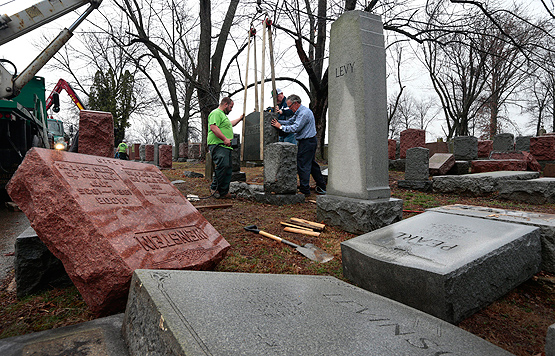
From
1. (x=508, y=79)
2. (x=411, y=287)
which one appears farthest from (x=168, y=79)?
(x=508, y=79)

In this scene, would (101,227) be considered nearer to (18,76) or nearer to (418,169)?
(18,76)

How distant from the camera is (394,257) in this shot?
2.32 m

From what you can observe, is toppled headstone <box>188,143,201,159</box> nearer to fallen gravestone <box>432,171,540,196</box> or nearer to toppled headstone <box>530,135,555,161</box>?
fallen gravestone <box>432,171,540,196</box>

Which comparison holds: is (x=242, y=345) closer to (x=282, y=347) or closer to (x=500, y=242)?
(x=282, y=347)

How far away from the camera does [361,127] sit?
155 inches

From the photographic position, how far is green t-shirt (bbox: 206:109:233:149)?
19.7ft

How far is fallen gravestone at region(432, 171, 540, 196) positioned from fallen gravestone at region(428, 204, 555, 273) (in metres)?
3.62

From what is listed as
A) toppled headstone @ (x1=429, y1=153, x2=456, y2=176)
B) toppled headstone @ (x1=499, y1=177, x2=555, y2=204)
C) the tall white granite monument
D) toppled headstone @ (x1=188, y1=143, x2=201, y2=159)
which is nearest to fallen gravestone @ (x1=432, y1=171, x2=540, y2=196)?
toppled headstone @ (x1=499, y1=177, x2=555, y2=204)

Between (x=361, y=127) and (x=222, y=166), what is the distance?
3.29 meters

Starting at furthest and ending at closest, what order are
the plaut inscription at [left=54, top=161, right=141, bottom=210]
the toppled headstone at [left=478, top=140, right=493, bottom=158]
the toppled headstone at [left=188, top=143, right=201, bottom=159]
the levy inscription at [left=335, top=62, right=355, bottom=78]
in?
the toppled headstone at [left=188, top=143, right=201, bottom=159] < the toppled headstone at [left=478, top=140, right=493, bottom=158] < the levy inscription at [left=335, top=62, right=355, bottom=78] < the plaut inscription at [left=54, top=161, right=141, bottom=210]

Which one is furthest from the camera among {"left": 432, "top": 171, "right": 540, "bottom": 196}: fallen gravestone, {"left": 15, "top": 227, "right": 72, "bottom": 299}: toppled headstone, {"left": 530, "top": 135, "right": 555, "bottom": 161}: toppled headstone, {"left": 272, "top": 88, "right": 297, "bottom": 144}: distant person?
{"left": 530, "top": 135, "right": 555, "bottom": 161}: toppled headstone

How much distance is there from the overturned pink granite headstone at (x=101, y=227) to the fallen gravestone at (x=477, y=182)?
6.33 metres

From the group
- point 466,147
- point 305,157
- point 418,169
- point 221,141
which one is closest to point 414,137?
point 466,147

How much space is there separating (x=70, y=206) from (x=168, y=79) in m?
18.8
